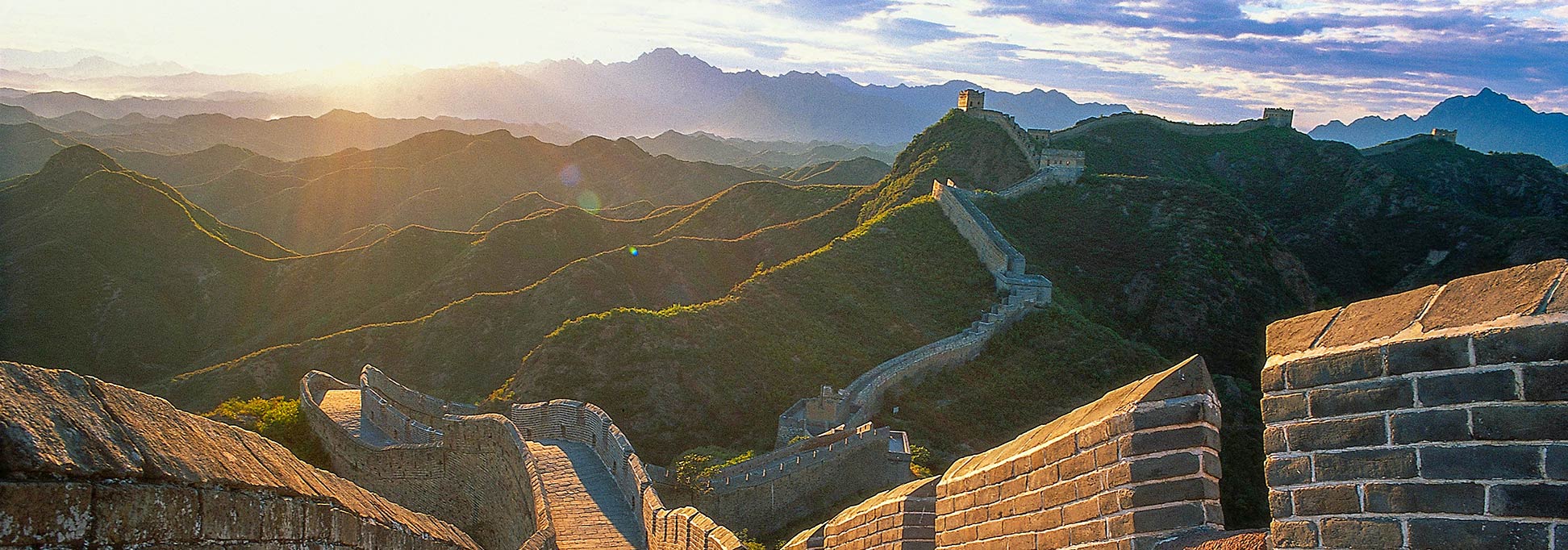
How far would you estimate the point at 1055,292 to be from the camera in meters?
39.2

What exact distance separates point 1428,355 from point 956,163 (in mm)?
57004

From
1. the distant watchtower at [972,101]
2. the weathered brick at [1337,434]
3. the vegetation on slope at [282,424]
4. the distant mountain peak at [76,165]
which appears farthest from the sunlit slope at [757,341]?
the distant mountain peak at [76,165]

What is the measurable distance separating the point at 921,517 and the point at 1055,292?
34.2 m

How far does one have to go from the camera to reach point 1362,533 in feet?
10.6

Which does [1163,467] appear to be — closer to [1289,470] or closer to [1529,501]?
[1289,470]

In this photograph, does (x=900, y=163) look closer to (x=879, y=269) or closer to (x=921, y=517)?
(x=879, y=269)

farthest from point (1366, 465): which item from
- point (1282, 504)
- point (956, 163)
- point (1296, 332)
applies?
point (956, 163)

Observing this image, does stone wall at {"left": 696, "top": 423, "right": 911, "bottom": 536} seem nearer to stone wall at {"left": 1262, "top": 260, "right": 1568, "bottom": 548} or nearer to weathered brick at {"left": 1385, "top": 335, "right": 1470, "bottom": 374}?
stone wall at {"left": 1262, "top": 260, "right": 1568, "bottom": 548}

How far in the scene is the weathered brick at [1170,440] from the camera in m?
4.01

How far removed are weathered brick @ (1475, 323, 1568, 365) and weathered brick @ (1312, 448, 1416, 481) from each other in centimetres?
41

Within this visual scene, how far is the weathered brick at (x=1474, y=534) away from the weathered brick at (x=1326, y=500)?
19 cm

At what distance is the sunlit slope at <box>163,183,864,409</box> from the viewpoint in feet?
131

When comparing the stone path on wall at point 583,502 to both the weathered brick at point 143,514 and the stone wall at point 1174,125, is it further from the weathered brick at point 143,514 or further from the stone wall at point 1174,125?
the stone wall at point 1174,125

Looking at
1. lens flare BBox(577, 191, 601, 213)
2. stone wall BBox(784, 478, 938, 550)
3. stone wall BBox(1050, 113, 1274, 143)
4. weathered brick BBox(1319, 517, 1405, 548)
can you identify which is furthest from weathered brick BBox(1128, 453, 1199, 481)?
lens flare BBox(577, 191, 601, 213)
